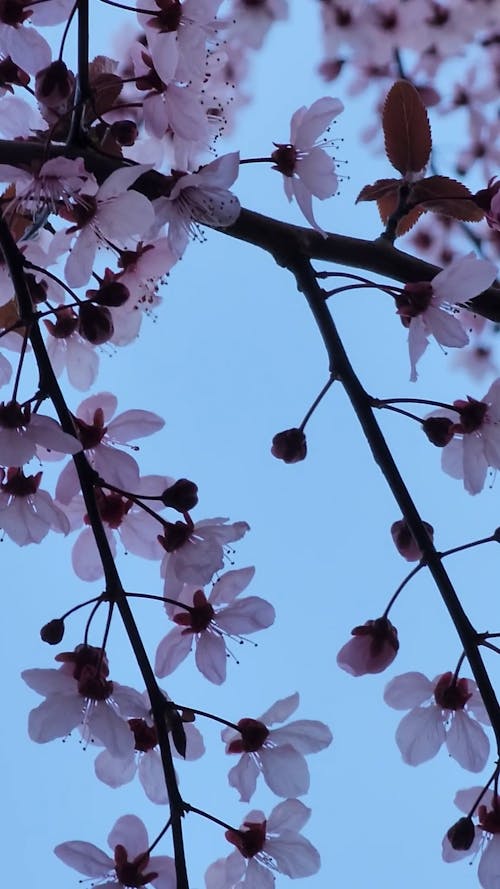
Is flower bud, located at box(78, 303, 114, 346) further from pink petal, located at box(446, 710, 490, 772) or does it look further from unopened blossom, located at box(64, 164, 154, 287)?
pink petal, located at box(446, 710, 490, 772)

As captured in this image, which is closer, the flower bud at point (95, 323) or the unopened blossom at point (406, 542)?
the flower bud at point (95, 323)

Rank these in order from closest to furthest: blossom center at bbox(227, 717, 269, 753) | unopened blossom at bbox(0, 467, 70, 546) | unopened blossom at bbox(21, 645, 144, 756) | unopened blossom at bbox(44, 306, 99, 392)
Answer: unopened blossom at bbox(21, 645, 144, 756) < unopened blossom at bbox(0, 467, 70, 546) < blossom center at bbox(227, 717, 269, 753) < unopened blossom at bbox(44, 306, 99, 392)

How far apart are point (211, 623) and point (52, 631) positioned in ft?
0.91

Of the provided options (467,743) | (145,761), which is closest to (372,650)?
(467,743)

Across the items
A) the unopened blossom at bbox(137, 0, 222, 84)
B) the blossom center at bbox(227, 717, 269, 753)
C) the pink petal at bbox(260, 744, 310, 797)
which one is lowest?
the pink petal at bbox(260, 744, 310, 797)

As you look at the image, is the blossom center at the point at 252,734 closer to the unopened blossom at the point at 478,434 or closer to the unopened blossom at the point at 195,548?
the unopened blossom at the point at 195,548

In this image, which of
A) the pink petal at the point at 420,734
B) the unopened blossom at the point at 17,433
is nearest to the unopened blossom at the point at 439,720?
the pink petal at the point at 420,734

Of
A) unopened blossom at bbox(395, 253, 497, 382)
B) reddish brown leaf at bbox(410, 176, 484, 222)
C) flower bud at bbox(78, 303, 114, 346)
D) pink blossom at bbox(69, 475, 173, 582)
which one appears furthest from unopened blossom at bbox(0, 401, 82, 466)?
reddish brown leaf at bbox(410, 176, 484, 222)

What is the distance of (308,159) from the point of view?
1.51 meters

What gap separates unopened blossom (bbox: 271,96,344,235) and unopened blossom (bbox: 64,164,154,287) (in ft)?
0.96

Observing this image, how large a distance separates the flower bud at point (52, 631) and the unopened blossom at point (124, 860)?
0.32m

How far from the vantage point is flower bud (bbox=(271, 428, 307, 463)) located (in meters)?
1.55

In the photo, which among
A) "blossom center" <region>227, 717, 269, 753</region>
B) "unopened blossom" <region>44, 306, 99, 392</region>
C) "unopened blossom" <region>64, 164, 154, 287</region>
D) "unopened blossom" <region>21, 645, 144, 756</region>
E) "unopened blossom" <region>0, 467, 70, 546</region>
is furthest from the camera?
"unopened blossom" <region>44, 306, 99, 392</region>

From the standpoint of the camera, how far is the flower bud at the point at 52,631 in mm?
1360
